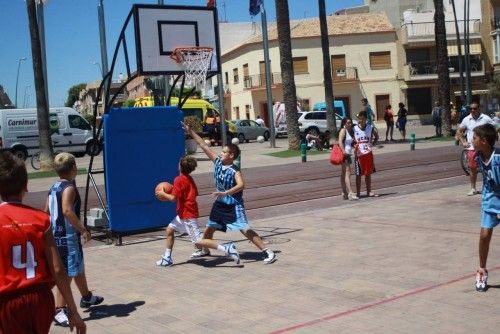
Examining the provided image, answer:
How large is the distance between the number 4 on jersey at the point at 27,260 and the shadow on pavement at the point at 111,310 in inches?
113

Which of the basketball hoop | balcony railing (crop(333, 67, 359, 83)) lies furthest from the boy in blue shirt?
balcony railing (crop(333, 67, 359, 83))

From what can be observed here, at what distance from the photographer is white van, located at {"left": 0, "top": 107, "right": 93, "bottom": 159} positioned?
106ft

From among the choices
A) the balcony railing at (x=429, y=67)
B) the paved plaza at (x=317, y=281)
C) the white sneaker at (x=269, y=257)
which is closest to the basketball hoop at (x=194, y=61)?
the paved plaza at (x=317, y=281)

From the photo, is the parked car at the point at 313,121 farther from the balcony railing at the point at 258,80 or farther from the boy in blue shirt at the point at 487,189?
the boy in blue shirt at the point at 487,189

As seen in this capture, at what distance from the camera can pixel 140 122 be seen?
10391mm

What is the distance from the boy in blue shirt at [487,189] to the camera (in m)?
6.20

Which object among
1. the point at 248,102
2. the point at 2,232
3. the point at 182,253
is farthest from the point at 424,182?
the point at 248,102

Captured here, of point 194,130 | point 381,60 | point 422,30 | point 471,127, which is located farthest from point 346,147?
point 422,30

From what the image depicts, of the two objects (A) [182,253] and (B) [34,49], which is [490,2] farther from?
(A) [182,253]

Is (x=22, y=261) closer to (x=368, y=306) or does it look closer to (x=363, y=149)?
(x=368, y=306)

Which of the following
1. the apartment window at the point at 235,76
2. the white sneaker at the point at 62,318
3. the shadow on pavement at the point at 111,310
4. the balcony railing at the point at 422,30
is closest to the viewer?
the white sneaker at the point at 62,318

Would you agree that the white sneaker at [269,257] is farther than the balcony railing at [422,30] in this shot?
No

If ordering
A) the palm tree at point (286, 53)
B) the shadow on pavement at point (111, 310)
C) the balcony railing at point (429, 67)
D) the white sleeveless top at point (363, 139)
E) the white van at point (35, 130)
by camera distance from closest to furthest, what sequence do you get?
the shadow on pavement at point (111, 310), the white sleeveless top at point (363, 139), the palm tree at point (286, 53), the white van at point (35, 130), the balcony railing at point (429, 67)

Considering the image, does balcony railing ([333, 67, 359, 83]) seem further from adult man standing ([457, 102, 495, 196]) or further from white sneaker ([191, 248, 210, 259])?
white sneaker ([191, 248, 210, 259])
